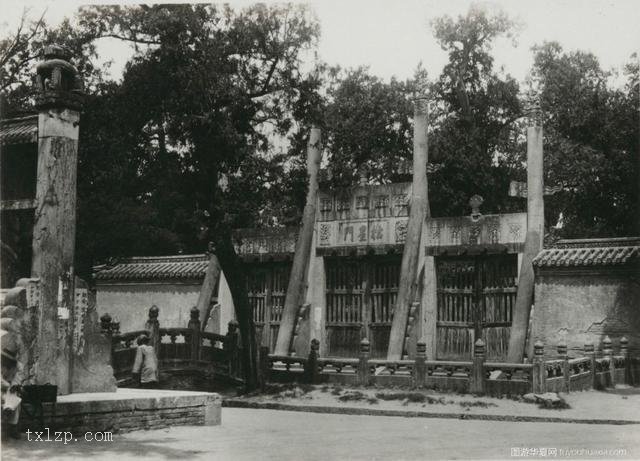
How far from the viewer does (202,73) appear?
17250 millimetres

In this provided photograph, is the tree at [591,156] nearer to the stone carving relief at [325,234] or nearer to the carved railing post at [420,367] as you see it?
the stone carving relief at [325,234]

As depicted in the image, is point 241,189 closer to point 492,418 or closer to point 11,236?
point 11,236

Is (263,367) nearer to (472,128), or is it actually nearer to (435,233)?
(435,233)

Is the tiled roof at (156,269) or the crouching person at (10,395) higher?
the tiled roof at (156,269)

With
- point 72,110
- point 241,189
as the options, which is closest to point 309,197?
point 241,189

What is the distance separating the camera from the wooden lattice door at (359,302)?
67.3ft

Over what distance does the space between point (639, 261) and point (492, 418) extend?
500cm

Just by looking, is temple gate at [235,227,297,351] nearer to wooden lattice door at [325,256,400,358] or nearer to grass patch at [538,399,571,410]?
wooden lattice door at [325,256,400,358]

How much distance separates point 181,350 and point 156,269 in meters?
4.72

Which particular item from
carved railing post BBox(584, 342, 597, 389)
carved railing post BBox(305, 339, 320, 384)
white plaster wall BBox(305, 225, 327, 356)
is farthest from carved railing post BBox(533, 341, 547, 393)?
white plaster wall BBox(305, 225, 327, 356)

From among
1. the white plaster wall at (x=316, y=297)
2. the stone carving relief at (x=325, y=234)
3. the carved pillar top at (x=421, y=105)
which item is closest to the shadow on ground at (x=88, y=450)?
the white plaster wall at (x=316, y=297)

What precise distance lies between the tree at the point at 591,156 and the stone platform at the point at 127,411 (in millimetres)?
17175

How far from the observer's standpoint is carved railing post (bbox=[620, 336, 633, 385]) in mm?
17438

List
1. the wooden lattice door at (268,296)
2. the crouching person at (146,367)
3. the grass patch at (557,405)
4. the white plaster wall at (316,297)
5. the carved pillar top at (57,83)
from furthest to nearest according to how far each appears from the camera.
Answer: the wooden lattice door at (268,296)
the white plaster wall at (316,297)
the crouching person at (146,367)
the grass patch at (557,405)
the carved pillar top at (57,83)
